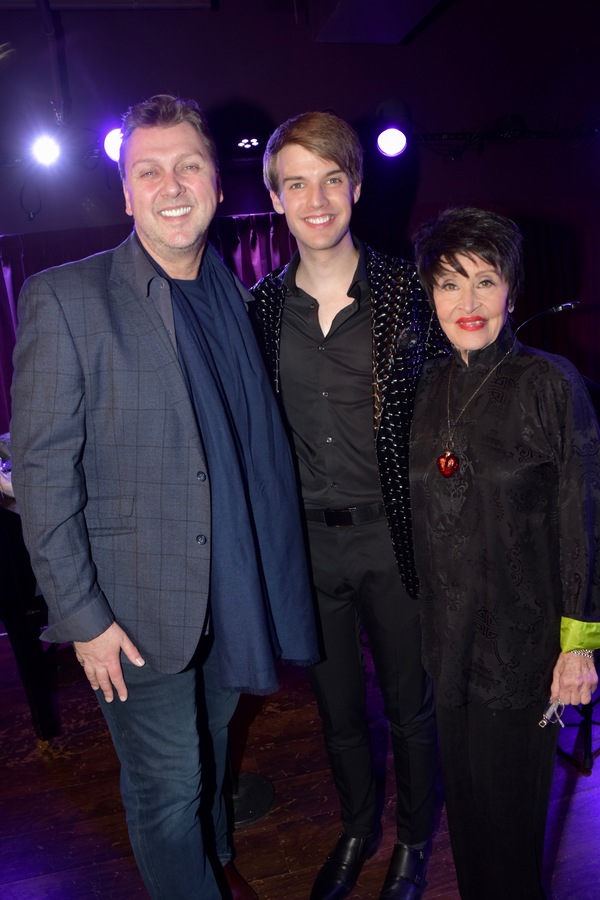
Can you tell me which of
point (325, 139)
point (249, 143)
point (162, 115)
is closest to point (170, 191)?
point (162, 115)

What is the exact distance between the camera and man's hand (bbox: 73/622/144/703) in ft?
5.00

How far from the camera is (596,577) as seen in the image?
146 cm

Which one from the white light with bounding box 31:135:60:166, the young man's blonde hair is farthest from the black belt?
the white light with bounding box 31:135:60:166

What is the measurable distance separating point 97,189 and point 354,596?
469 cm

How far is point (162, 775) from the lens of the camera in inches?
63.7

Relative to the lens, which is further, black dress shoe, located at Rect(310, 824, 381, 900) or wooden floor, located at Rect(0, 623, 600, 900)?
wooden floor, located at Rect(0, 623, 600, 900)

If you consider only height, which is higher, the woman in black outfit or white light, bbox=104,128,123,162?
white light, bbox=104,128,123,162

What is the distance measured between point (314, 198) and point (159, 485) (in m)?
0.90

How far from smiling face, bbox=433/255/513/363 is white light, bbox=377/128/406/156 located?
4.07 m

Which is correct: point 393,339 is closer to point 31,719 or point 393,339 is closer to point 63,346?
point 63,346

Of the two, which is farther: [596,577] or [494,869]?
[494,869]

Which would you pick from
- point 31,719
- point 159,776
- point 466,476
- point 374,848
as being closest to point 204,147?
point 466,476

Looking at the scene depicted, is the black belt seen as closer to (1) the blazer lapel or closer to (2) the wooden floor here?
(1) the blazer lapel

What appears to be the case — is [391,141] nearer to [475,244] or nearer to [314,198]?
[314,198]
